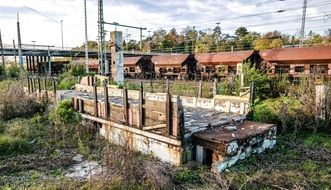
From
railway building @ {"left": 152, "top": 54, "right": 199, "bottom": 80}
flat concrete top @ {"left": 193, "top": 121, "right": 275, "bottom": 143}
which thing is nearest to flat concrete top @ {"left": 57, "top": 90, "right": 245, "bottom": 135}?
flat concrete top @ {"left": 193, "top": 121, "right": 275, "bottom": 143}

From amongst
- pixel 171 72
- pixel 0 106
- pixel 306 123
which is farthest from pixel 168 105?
pixel 171 72

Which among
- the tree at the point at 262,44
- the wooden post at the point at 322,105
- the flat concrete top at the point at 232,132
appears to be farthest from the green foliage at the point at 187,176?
the tree at the point at 262,44

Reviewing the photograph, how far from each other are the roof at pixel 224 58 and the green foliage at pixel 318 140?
35.6 feet

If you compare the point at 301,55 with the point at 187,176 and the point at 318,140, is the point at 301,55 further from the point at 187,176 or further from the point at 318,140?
the point at 187,176

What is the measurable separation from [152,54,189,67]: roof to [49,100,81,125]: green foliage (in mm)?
14101

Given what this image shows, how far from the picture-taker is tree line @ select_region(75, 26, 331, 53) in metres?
43.1

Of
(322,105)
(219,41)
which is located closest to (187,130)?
(322,105)

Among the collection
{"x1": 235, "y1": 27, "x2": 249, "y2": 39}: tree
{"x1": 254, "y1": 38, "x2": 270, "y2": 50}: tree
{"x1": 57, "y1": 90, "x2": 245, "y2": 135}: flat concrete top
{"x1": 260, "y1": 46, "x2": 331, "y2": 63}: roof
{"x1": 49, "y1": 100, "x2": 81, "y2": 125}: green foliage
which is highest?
{"x1": 235, "y1": 27, "x2": 249, "y2": 39}: tree

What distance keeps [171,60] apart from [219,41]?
35.5 metres

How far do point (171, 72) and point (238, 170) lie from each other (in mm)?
19517

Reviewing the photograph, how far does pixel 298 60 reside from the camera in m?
16.0

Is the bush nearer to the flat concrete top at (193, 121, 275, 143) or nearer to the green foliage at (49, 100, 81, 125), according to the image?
the green foliage at (49, 100, 81, 125)

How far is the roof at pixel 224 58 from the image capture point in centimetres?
1870

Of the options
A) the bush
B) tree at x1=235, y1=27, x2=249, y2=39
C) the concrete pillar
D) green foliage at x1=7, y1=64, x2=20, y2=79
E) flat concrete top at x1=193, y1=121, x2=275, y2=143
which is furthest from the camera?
tree at x1=235, y1=27, x2=249, y2=39
